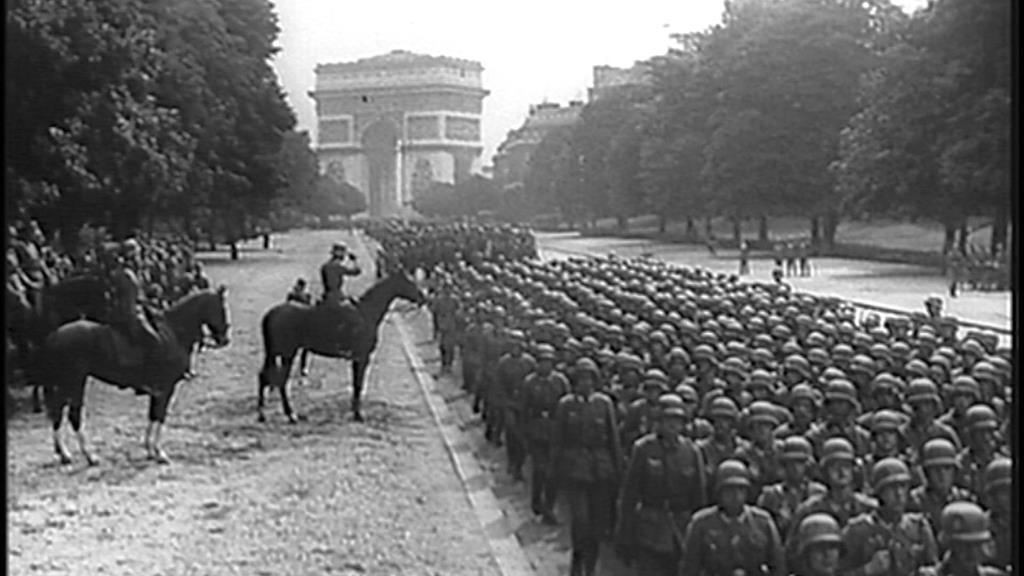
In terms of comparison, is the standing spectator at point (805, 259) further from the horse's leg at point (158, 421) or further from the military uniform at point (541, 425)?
the horse's leg at point (158, 421)

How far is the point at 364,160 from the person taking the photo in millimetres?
4816

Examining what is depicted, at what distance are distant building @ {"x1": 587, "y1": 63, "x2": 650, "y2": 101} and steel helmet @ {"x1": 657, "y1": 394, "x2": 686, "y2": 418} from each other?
1.20 meters

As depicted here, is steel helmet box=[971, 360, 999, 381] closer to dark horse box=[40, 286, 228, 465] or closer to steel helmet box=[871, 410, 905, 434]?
steel helmet box=[871, 410, 905, 434]

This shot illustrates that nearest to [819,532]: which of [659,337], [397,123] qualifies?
[659,337]

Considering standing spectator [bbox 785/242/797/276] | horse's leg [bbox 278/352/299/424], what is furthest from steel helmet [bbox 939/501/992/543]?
horse's leg [bbox 278/352/299/424]

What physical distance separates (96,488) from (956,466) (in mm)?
3090

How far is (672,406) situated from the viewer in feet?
12.3

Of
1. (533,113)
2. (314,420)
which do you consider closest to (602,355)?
(533,113)

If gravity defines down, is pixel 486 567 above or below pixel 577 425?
below

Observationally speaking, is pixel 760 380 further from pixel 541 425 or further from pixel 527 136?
pixel 527 136

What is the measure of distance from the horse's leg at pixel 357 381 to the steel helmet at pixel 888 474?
3.11 metres

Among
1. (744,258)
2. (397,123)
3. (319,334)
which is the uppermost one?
(397,123)

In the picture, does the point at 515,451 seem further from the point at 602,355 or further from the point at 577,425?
the point at 577,425

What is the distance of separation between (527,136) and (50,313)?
1774 millimetres
